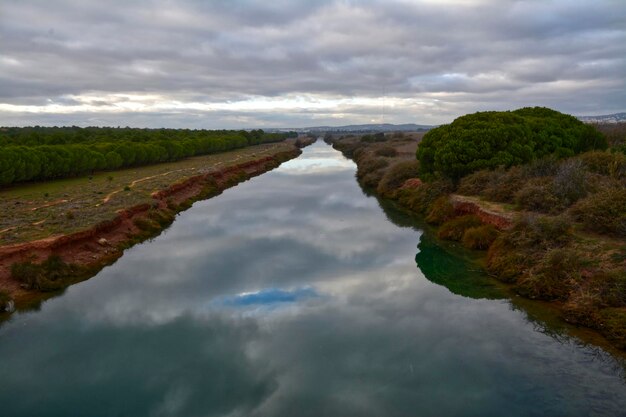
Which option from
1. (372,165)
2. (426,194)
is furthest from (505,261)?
(372,165)

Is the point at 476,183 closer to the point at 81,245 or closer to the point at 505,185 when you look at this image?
the point at 505,185

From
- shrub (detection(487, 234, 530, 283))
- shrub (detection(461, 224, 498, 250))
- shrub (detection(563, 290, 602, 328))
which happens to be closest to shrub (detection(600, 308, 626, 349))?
shrub (detection(563, 290, 602, 328))

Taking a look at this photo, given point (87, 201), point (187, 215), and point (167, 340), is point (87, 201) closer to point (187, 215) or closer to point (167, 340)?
point (187, 215)

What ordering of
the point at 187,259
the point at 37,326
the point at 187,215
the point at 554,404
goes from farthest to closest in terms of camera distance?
the point at 187,215 → the point at 187,259 → the point at 37,326 → the point at 554,404

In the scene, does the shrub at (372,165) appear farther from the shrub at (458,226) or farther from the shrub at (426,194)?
the shrub at (458,226)

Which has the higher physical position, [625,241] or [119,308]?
[625,241]

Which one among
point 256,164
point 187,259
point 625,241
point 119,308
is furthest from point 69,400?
point 256,164
